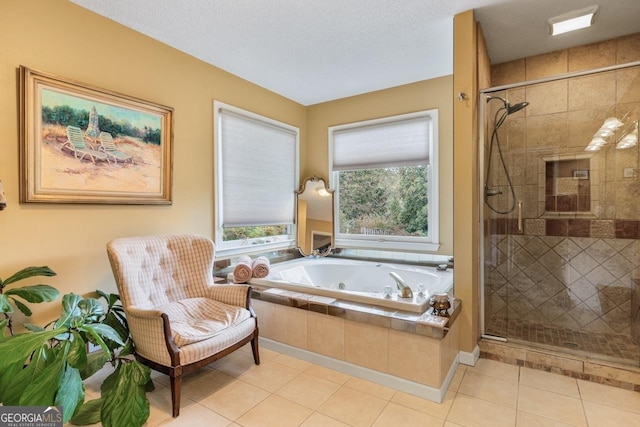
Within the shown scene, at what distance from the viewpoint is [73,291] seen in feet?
7.18

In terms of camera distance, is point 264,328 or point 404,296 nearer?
point 404,296

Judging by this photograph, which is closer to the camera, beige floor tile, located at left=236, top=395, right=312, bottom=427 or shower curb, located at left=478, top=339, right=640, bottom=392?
beige floor tile, located at left=236, top=395, right=312, bottom=427

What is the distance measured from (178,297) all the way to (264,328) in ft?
2.48

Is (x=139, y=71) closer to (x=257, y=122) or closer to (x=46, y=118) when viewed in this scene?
(x=46, y=118)

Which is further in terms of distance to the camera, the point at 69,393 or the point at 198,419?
the point at 198,419

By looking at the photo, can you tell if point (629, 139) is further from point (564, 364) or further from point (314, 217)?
point (314, 217)

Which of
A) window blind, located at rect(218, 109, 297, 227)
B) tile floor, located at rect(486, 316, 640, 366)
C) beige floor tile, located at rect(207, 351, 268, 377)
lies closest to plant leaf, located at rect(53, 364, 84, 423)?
beige floor tile, located at rect(207, 351, 268, 377)

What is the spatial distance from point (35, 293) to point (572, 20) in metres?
3.80

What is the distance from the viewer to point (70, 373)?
149cm

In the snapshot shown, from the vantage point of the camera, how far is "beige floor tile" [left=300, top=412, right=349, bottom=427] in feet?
5.70

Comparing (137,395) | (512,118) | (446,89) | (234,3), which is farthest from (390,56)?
(137,395)

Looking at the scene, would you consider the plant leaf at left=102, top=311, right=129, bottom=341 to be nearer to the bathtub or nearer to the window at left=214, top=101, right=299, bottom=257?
the bathtub

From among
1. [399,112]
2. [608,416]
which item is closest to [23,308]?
[608,416]

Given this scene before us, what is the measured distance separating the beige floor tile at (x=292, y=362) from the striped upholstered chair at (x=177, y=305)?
19 cm
